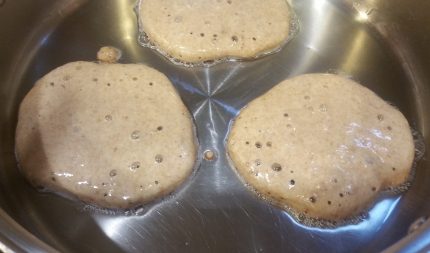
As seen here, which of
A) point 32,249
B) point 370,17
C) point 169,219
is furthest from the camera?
point 370,17

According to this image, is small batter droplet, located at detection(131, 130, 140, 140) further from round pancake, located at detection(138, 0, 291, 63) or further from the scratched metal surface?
round pancake, located at detection(138, 0, 291, 63)

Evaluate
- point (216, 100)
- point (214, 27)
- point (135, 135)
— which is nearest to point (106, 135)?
point (135, 135)

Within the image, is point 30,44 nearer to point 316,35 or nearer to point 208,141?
point 208,141

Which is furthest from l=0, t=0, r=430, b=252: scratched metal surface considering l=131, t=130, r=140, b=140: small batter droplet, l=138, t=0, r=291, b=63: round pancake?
l=131, t=130, r=140, b=140: small batter droplet

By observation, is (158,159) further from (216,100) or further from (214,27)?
(214,27)

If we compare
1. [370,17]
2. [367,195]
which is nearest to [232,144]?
[367,195]

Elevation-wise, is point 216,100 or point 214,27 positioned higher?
point 214,27

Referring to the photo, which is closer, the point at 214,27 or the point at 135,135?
the point at 135,135
